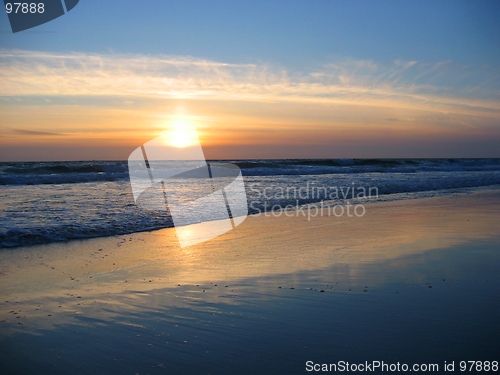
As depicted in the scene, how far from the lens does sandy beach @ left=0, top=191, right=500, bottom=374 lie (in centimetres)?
263

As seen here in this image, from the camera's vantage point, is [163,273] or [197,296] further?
[163,273]

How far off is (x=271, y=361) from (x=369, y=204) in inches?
367

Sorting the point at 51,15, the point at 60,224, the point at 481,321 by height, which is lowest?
the point at 481,321

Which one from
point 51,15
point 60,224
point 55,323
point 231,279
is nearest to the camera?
point 55,323

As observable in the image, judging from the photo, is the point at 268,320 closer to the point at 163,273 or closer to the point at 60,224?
the point at 163,273

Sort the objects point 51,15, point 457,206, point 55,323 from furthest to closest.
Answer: point 457,206 < point 51,15 < point 55,323

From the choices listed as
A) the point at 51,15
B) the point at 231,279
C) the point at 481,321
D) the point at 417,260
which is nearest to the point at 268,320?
the point at 231,279

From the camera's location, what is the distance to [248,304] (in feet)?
11.6

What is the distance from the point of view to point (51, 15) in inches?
265

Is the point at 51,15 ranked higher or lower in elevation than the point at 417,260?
higher

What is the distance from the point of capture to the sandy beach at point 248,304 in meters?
2.63

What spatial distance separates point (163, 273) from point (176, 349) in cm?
198

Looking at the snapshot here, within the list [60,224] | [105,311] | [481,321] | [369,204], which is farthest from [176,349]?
[369,204]

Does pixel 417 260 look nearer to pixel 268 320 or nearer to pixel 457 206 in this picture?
pixel 268 320
